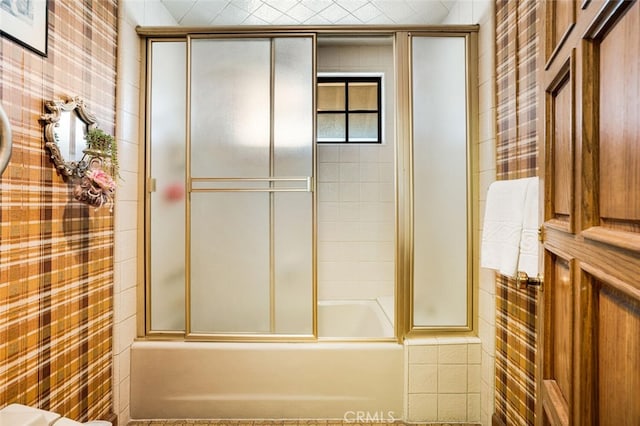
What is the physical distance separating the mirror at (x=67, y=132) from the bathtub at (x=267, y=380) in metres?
1.17

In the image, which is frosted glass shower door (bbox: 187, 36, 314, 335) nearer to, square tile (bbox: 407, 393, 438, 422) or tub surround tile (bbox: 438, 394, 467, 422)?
square tile (bbox: 407, 393, 438, 422)

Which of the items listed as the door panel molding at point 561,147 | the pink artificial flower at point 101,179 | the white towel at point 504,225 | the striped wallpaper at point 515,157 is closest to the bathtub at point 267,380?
the striped wallpaper at point 515,157

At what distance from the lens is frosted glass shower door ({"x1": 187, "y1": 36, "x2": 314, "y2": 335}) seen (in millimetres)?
2184

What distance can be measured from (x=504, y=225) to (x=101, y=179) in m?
1.86

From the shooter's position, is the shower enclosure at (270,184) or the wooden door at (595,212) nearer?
the wooden door at (595,212)

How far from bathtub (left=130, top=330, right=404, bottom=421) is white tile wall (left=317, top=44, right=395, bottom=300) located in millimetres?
1059

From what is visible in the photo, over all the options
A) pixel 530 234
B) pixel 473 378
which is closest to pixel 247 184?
pixel 530 234

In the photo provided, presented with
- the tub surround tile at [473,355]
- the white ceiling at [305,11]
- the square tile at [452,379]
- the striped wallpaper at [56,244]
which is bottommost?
the square tile at [452,379]

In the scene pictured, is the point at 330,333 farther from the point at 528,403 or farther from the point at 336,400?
the point at 528,403

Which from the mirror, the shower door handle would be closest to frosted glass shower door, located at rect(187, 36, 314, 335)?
the shower door handle

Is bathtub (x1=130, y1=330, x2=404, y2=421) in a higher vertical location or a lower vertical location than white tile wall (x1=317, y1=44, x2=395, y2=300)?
lower

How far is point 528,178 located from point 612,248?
113cm

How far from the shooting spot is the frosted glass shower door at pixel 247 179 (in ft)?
7.16

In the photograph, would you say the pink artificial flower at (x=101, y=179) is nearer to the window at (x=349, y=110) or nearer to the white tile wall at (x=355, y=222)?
the white tile wall at (x=355, y=222)
